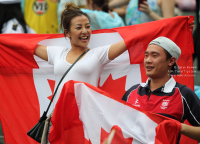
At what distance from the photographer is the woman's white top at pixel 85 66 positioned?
12.7ft

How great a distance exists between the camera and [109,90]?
436 centimetres

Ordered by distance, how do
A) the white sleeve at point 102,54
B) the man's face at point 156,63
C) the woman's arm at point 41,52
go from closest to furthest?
the man's face at point 156,63 → the white sleeve at point 102,54 → the woman's arm at point 41,52

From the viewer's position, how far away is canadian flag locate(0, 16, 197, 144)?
13.7ft

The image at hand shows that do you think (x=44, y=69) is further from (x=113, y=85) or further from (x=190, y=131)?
(x=190, y=131)

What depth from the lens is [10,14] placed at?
6.39 meters

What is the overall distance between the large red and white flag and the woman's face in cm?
80

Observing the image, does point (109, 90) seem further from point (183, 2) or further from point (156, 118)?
point (183, 2)

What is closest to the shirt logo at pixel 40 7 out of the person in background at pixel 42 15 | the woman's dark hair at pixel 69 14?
the person in background at pixel 42 15

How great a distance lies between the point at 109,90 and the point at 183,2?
3.26 metres

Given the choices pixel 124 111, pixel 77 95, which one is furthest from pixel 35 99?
pixel 124 111

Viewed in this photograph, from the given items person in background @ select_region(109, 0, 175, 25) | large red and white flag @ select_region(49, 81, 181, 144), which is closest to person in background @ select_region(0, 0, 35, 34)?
person in background @ select_region(109, 0, 175, 25)

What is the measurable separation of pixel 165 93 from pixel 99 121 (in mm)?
605

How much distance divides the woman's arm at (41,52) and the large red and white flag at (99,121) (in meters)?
1.00

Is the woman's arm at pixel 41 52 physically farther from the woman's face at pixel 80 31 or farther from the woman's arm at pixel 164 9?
the woman's arm at pixel 164 9
